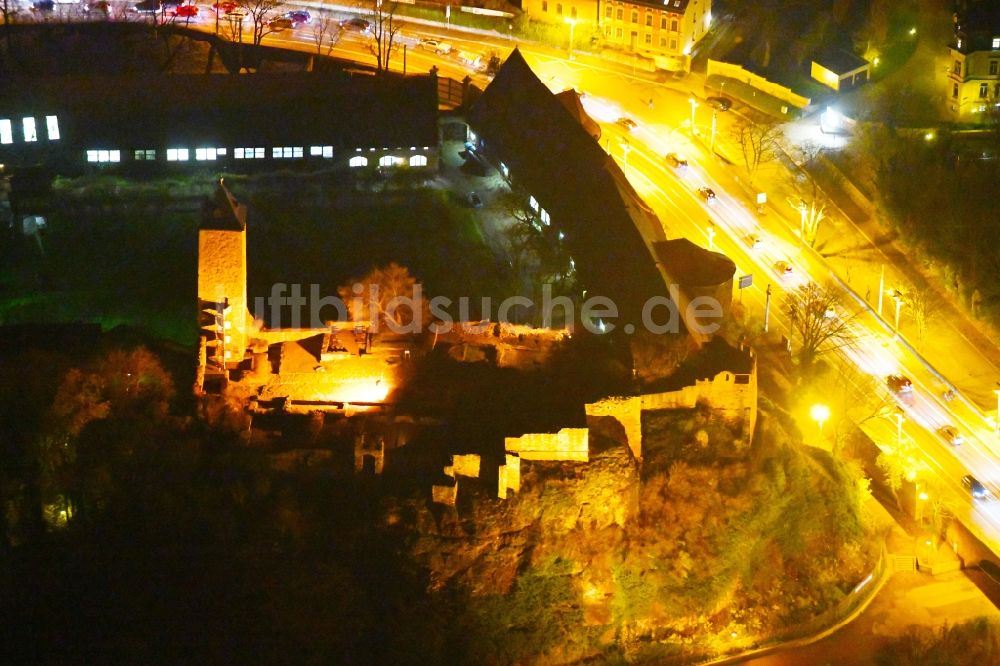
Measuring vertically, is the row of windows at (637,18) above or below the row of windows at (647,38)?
above

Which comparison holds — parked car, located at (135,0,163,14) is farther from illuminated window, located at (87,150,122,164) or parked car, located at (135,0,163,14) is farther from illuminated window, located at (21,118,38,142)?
illuminated window, located at (87,150,122,164)

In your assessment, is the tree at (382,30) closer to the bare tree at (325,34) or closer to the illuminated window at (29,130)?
the bare tree at (325,34)

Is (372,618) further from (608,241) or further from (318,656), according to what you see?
(608,241)

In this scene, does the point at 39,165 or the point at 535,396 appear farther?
the point at 39,165

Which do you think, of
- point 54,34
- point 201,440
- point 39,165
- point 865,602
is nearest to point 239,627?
point 201,440

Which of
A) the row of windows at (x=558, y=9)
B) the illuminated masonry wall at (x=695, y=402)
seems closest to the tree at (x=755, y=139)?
the row of windows at (x=558, y=9)

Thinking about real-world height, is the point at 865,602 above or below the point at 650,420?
below

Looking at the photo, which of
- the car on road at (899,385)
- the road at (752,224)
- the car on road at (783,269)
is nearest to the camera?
the road at (752,224)
